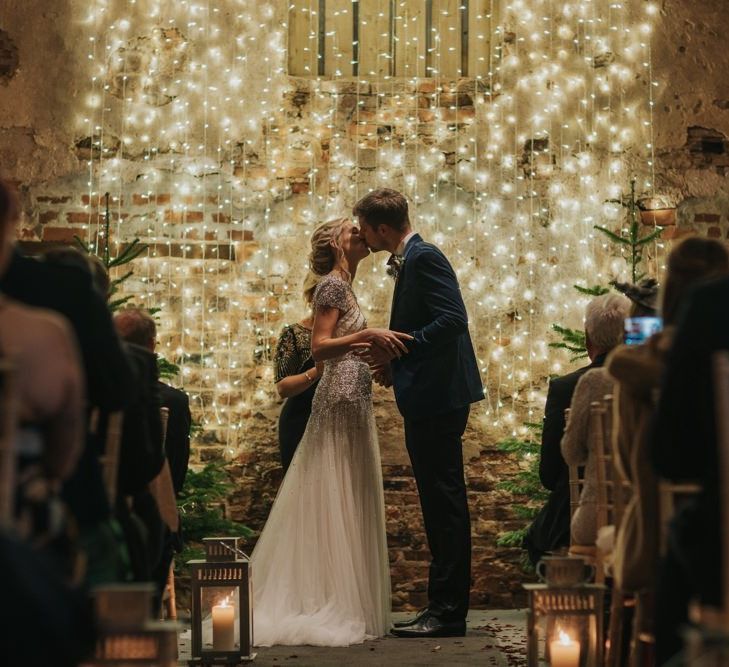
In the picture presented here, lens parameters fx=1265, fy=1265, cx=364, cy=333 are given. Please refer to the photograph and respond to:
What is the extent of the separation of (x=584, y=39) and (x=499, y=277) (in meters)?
1.43

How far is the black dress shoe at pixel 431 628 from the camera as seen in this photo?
17.6 ft

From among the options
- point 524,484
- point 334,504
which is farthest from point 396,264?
point 524,484

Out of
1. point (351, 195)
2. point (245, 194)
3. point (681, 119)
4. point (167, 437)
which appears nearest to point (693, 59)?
point (681, 119)

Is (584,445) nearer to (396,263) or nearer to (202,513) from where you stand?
(396,263)

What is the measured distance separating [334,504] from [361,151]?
2299mm

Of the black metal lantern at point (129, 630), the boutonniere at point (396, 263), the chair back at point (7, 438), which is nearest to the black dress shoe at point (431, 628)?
the boutonniere at point (396, 263)

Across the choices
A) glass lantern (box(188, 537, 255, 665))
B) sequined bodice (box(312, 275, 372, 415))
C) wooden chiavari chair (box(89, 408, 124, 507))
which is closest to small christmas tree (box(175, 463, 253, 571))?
sequined bodice (box(312, 275, 372, 415))

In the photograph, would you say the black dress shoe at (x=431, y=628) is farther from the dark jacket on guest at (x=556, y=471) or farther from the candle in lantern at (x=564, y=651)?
the candle in lantern at (x=564, y=651)

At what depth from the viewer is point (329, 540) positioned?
17.9ft

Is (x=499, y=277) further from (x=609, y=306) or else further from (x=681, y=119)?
(x=609, y=306)

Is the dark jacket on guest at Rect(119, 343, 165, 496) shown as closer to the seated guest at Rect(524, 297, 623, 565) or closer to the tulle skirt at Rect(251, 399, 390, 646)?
the seated guest at Rect(524, 297, 623, 565)

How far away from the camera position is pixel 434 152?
697cm

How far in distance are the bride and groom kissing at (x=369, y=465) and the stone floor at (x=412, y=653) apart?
10 cm

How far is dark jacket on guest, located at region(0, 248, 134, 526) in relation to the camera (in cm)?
239
